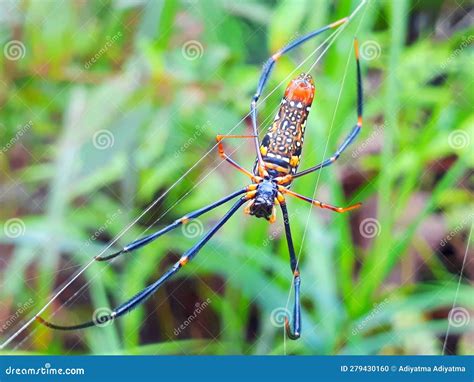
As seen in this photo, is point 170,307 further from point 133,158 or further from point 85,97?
point 85,97

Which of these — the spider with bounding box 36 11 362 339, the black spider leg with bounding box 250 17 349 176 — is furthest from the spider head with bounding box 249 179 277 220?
the black spider leg with bounding box 250 17 349 176

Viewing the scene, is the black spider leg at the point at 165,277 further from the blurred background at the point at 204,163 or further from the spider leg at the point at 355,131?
the spider leg at the point at 355,131

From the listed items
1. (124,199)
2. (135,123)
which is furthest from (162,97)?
(124,199)

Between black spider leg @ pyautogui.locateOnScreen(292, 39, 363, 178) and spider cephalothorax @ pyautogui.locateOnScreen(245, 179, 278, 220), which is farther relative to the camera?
black spider leg @ pyautogui.locateOnScreen(292, 39, 363, 178)

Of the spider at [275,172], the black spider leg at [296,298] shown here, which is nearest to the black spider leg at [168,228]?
the spider at [275,172]

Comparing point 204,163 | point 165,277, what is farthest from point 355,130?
point 165,277

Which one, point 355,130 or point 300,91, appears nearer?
point 300,91

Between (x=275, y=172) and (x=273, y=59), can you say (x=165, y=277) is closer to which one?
(x=275, y=172)

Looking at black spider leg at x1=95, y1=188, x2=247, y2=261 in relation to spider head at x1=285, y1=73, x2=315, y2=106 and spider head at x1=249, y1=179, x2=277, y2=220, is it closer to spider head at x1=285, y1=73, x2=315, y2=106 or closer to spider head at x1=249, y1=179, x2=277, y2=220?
spider head at x1=249, y1=179, x2=277, y2=220
